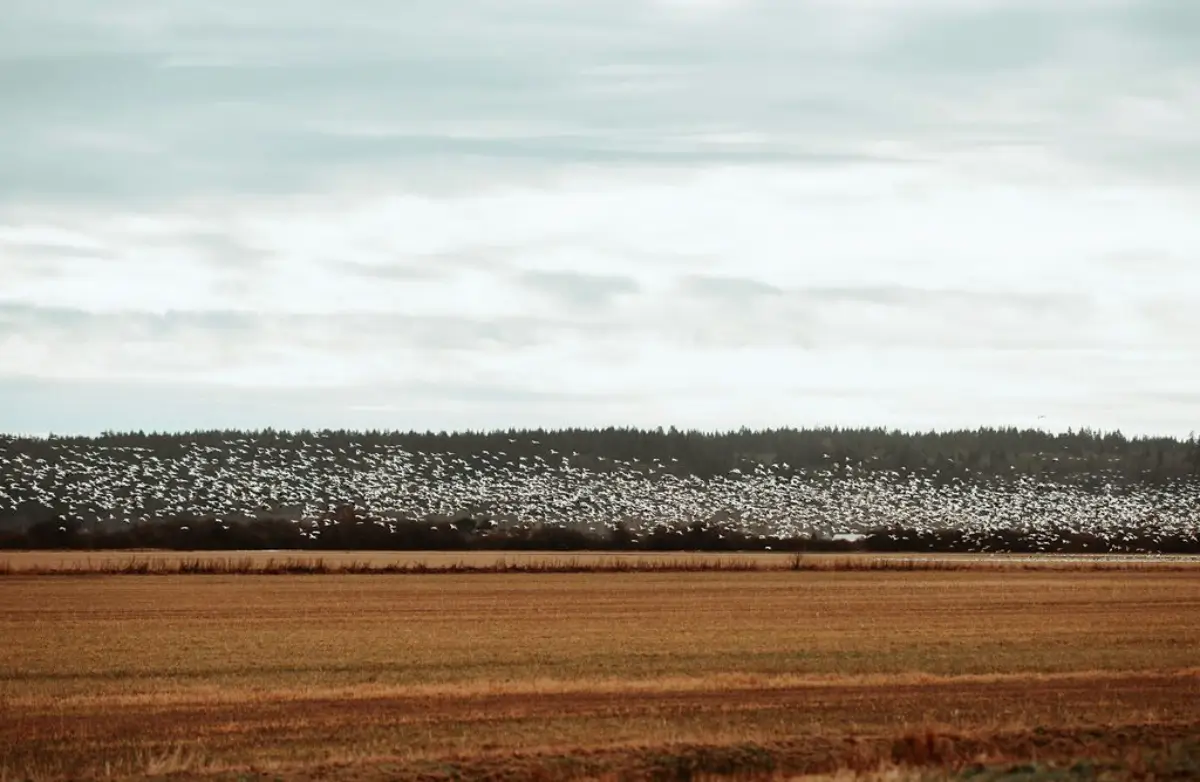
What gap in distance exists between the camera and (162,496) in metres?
143

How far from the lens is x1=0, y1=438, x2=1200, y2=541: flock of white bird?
132375 millimetres

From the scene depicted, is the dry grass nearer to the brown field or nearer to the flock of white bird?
the brown field

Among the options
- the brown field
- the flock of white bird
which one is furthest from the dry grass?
the flock of white bird

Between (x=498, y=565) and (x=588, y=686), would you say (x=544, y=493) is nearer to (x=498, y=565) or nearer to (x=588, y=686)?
(x=498, y=565)

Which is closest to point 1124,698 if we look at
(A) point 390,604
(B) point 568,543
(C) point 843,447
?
(A) point 390,604

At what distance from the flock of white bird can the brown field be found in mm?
78034

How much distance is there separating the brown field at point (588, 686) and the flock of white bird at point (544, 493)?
7803cm

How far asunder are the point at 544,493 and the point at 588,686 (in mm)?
122370

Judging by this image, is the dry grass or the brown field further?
the dry grass

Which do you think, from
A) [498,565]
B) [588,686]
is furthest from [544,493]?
[588,686]

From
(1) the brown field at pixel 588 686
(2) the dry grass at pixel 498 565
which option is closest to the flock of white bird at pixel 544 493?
(2) the dry grass at pixel 498 565

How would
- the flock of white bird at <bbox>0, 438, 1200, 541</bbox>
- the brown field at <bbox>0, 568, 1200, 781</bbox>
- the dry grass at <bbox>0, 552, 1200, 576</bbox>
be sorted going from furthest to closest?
the flock of white bird at <bbox>0, 438, 1200, 541</bbox>, the dry grass at <bbox>0, 552, 1200, 576</bbox>, the brown field at <bbox>0, 568, 1200, 781</bbox>

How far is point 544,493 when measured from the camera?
15012cm

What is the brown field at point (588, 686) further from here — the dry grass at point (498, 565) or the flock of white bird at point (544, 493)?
the flock of white bird at point (544, 493)
